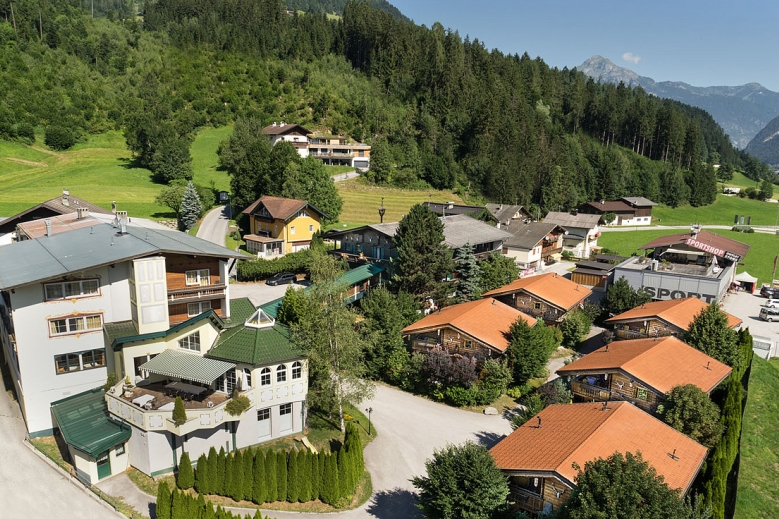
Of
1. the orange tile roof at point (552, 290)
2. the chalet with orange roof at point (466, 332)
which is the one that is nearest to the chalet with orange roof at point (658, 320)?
the orange tile roof at point (552, 290)

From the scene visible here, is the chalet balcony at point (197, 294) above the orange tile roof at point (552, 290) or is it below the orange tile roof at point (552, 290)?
above

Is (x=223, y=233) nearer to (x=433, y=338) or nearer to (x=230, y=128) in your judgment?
(x=433, y=338)

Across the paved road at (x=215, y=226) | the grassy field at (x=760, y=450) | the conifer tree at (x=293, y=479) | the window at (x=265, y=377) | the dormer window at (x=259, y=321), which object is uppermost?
the dormer window at (x=259, y=321)

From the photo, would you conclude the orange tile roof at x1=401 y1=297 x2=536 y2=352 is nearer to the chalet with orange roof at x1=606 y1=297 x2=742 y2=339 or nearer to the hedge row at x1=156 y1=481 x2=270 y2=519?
the chalet with orange roof at x1=606 y1=297 x2=742 y2=339

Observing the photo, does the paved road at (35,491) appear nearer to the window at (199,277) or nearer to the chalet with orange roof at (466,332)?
the window at (199,277)

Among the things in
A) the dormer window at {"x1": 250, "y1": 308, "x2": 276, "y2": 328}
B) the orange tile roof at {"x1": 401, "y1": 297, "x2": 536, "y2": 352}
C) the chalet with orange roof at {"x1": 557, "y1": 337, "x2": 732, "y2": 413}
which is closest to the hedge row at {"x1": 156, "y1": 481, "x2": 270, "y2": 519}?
the dormer window at {"x1": 250, "y1": 308, "x2": 276, "y2": 328}

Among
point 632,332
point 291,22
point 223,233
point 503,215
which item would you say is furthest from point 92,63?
point 632,332
